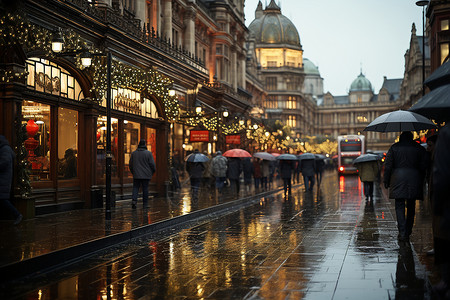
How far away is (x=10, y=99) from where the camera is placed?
14047 mm

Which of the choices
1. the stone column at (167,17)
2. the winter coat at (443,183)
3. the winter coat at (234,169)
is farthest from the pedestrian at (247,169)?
the winter coat at (443,183)

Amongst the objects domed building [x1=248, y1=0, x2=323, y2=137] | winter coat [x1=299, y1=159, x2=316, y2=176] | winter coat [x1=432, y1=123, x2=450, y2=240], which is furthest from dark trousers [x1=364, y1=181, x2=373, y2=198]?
domed building [x1=248, y1=0, x2=323, y2=137]

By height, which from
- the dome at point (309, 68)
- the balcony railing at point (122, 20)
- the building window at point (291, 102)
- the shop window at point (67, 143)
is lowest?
the shop window at point (67, 143)

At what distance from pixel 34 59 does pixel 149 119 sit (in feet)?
27.3

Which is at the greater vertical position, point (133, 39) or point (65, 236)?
point (133, 39)

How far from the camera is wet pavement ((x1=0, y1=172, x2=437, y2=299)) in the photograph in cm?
712

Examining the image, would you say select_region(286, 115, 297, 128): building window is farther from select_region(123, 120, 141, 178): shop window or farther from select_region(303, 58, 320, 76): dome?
select_region(123, 120, 141, 178): shop window

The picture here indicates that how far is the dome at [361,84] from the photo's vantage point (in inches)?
6875

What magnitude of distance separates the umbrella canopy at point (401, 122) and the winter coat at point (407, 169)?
161cm

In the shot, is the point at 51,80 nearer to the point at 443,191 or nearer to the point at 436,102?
the point at 436,102

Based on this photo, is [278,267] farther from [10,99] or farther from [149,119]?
[149,119]

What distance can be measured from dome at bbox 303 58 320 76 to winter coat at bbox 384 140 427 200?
177 meters

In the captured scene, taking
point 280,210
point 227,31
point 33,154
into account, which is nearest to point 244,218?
point 280,210

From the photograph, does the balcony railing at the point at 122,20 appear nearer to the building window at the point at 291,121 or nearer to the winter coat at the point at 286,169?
the winter coat at the point at 286,169
